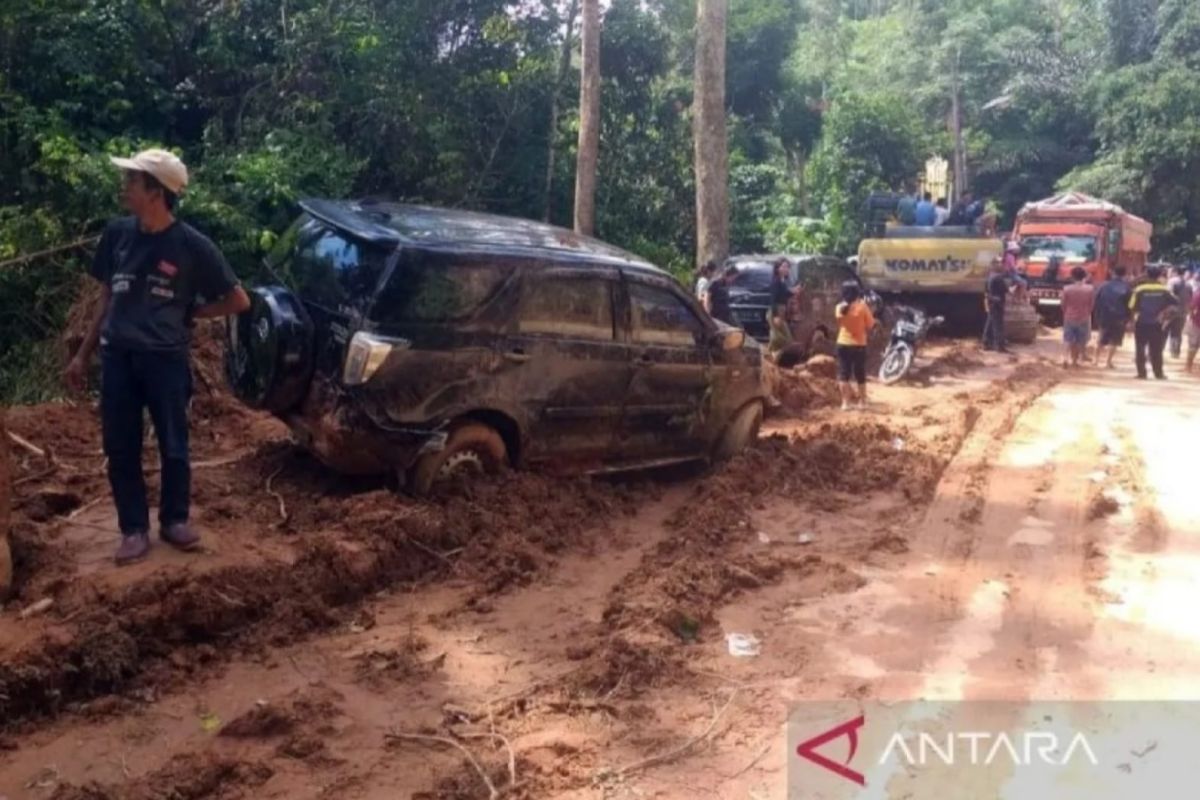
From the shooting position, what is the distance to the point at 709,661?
5312 mm

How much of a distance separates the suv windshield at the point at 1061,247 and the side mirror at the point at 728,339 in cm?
1911

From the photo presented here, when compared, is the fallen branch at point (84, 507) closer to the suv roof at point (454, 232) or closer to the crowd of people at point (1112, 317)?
Result: the suv roof at point (454, 232)

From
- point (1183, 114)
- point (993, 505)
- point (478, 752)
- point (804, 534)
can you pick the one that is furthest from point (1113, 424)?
point (1183, 114)

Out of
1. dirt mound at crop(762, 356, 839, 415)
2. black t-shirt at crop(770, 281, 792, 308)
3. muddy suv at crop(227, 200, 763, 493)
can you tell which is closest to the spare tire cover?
muddy suv at crop(227, 200, 763, 493)

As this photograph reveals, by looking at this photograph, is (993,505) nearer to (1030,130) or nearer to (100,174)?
(100,174)

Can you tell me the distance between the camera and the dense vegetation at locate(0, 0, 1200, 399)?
12.2 m

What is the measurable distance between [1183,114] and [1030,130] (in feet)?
20.1

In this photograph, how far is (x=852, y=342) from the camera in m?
12.3

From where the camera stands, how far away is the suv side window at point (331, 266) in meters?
6.59

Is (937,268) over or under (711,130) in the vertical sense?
under

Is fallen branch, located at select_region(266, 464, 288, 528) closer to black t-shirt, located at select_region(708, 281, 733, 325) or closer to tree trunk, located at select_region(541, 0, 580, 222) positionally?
black t-shirt, located at select_region(708, 281, 733, 325)

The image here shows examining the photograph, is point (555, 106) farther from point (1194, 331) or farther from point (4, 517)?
point (4, 517)

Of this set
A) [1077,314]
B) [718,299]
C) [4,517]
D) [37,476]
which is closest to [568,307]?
[37,476]

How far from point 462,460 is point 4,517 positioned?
2564 mm
